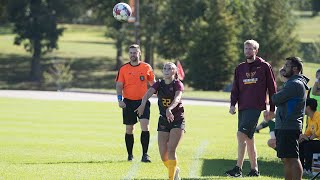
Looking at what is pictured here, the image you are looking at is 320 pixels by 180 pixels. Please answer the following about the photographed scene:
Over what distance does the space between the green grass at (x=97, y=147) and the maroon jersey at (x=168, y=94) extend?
1.24 metres

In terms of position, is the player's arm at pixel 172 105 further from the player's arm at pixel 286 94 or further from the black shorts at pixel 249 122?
the player's arm at pixel 286 94

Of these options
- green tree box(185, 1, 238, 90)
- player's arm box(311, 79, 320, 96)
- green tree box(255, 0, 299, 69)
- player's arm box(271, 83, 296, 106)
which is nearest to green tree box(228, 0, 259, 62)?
green tree box(255, 0, 299, 69)

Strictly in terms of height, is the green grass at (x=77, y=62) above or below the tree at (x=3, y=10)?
below

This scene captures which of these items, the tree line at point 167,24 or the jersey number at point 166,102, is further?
the tree line at point 167,24

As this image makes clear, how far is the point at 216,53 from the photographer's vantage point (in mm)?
61281

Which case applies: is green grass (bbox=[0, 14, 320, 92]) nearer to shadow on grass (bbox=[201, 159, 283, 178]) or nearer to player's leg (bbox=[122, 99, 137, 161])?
player's leg (bbox=[122, 99, 137, 161])

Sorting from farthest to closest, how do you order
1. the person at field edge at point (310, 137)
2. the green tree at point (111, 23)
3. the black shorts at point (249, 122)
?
the green tree at point (111, 23) → the black shorts at point (249, 122) → the person at field edge at point (310, 137)

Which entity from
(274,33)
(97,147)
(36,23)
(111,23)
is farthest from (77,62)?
(97,147)

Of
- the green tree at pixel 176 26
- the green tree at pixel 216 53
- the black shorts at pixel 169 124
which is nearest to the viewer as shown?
the black shorts at pixel 169 124

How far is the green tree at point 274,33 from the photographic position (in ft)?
225

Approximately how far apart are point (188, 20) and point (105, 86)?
11799mm

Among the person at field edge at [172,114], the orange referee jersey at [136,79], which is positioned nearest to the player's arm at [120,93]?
the orange referee jersey at [136,79]

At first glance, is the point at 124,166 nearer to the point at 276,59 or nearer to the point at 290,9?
the point at 276,59

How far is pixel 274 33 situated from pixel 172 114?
191 ft
